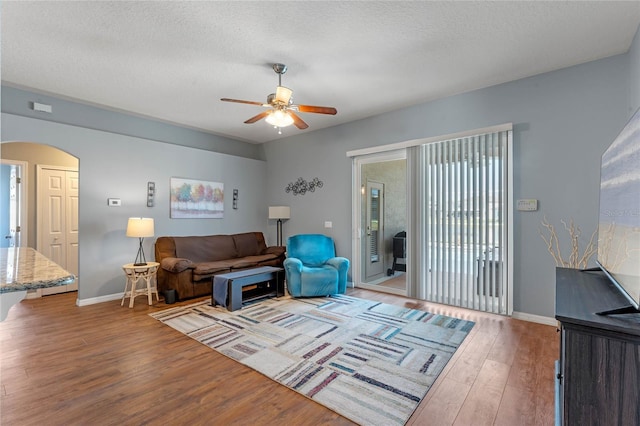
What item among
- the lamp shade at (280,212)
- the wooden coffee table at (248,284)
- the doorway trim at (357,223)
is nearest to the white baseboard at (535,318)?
the doorway trim at (357,223)

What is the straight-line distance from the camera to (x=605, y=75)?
3119 millimetres

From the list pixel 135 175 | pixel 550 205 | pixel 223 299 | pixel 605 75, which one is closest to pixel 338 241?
pixel 223 299

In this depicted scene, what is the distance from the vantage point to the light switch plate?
3.49m

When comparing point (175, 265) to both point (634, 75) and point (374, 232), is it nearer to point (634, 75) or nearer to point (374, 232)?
point (374, 232)

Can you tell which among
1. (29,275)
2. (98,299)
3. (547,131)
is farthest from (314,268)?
(29,275)

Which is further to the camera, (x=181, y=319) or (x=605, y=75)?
(x=181, y=319)

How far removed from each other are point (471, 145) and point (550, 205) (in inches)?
44.6

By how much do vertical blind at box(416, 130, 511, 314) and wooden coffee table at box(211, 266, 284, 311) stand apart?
2.12 metres

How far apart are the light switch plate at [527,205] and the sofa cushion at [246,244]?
448 cm

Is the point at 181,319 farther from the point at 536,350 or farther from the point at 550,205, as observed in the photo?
the point at 550,205

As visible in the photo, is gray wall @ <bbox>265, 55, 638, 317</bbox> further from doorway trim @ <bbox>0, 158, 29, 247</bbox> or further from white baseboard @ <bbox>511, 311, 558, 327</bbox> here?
doorway trim @ <bbox>0, 158, 29, 247</bbox>

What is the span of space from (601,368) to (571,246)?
276 centimetres

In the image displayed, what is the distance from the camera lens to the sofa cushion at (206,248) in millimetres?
4993

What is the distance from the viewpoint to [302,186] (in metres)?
5.93
